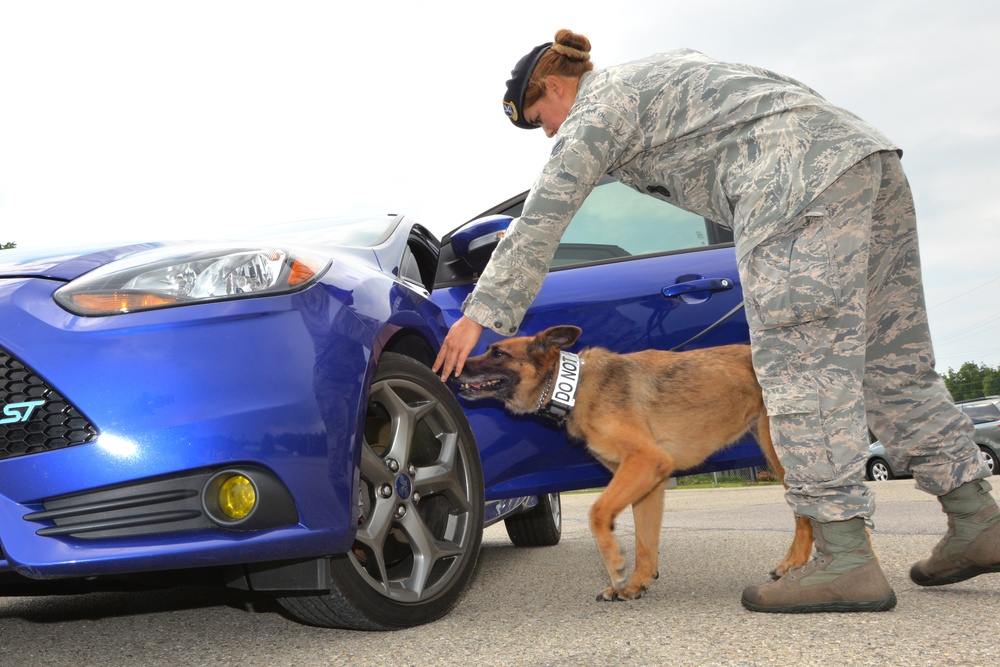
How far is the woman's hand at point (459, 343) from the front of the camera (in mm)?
2965

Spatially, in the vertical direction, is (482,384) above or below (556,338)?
below

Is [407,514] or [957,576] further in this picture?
[957,576]

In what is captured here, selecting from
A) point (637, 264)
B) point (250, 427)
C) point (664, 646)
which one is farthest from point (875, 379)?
point (250, 427)

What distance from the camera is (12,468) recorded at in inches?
80.9

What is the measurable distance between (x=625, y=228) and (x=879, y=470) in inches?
738

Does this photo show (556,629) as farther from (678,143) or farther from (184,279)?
(678,143)

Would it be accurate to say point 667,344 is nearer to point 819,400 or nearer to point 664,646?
point 819,400

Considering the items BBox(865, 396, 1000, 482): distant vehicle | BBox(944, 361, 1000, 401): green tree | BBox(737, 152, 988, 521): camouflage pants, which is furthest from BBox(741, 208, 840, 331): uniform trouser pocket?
BBox(944, 361, 1000, 401): green tree

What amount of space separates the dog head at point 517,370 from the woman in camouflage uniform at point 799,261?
41 cm

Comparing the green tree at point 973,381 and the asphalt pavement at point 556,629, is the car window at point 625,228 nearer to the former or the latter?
the asphalt pavement at point 556,629

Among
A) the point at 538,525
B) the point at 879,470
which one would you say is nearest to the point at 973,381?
the point at 879,470

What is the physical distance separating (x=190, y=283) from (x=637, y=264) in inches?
75.8

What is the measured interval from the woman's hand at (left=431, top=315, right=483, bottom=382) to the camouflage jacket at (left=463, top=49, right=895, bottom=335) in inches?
2.2

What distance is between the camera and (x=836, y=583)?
8.86 ft
